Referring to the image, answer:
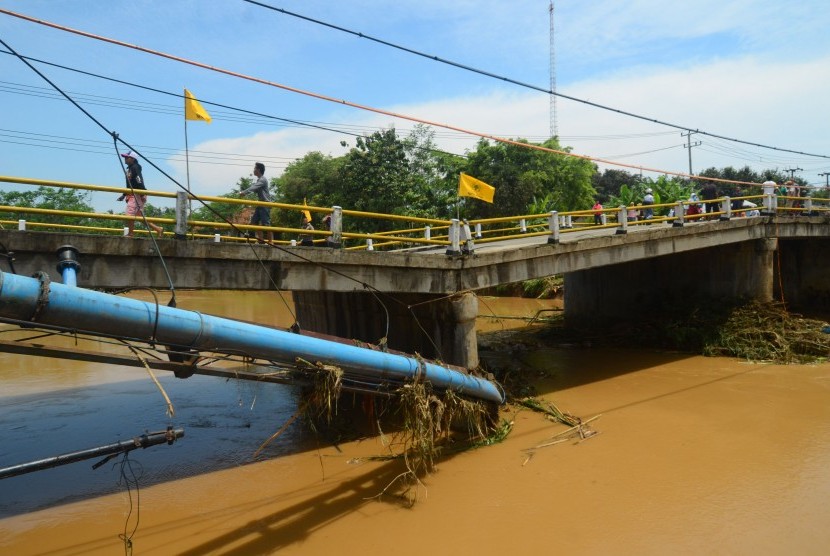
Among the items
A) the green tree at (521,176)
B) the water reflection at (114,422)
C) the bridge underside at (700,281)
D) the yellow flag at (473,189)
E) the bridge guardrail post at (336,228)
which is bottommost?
the water reflection at (114,422)

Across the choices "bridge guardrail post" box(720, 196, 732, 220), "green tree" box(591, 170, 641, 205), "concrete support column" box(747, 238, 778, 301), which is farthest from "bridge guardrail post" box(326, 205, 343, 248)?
"green tree" box(591, 170, 641, 205)

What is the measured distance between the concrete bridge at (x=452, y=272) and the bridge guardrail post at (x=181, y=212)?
0.58 feet

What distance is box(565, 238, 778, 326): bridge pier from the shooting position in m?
17.3

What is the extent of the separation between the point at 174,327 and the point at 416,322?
5498 millimetres

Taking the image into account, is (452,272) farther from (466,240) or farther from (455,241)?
(466,240)

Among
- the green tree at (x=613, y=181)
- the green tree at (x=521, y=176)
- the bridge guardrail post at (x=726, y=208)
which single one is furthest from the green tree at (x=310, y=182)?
the green tree at (x=613, y=181)

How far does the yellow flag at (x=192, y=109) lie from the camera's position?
930cm

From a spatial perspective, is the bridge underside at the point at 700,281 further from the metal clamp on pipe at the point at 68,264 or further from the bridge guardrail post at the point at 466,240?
the metal clamp on pipe at the point at 68,264

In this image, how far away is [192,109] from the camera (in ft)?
30.7

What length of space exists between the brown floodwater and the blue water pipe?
5.75 feet

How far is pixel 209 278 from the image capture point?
8078 mm

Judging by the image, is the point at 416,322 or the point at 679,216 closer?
the point at 416,322

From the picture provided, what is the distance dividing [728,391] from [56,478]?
13.2 metres

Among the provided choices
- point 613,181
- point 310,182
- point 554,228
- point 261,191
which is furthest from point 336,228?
point 613,181
